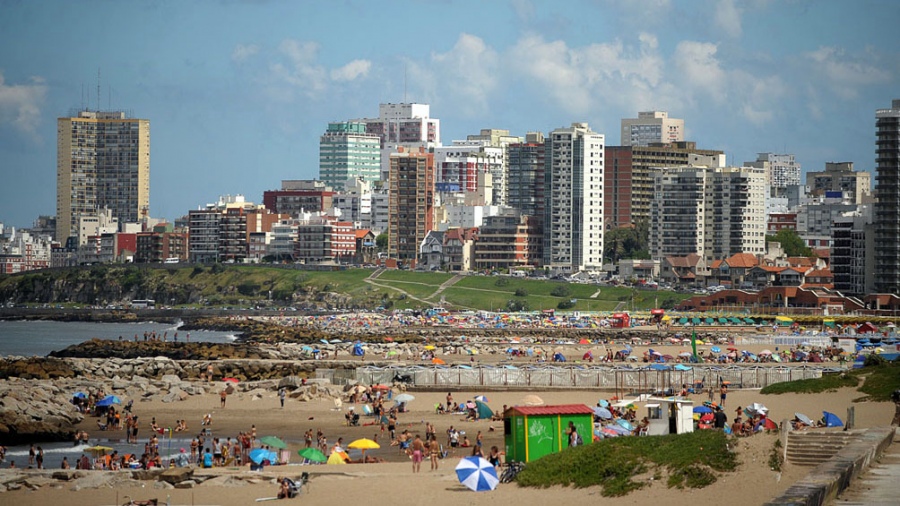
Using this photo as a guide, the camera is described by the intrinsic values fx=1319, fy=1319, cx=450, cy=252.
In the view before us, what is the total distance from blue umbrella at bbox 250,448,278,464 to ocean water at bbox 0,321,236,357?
5611 cm

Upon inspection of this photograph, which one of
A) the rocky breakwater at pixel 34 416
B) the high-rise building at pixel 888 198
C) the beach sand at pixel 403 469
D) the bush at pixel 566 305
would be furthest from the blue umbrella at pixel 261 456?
the bush at pixel 566 305

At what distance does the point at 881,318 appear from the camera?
105m

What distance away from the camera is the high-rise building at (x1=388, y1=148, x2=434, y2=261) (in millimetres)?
190625

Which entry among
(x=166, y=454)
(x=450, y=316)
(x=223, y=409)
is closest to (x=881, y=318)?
(x=450, y=316)

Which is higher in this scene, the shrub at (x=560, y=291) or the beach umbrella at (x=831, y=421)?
the shrub at (x=560, y=291)

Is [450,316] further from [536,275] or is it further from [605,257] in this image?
[605,257]

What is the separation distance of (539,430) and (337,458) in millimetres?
7124

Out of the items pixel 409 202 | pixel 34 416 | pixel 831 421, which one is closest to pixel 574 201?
pixel 409 202

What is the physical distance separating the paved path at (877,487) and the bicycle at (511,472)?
25.2 feet

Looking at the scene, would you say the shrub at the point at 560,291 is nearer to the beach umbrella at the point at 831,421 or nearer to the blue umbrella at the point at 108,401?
the blue umbrella at the point at 108,401

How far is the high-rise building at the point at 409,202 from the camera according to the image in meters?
191

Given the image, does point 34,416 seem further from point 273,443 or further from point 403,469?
point 403,469

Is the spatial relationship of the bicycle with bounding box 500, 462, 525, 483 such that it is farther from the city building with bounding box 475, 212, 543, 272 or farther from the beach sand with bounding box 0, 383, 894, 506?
the city building with bounding box 475, 212, 543, 272

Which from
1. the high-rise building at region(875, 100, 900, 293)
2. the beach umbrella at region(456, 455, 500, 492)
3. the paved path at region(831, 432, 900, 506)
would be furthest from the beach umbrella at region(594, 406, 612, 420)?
the high-rise building at region(875, 100, 900, 293)
